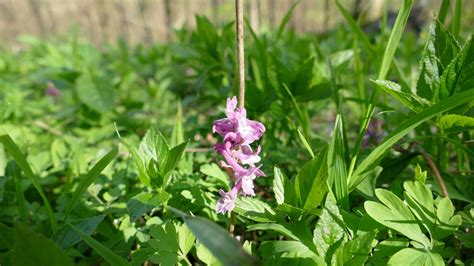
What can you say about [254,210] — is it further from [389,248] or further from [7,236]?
[7,236]

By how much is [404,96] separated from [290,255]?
1.58ft

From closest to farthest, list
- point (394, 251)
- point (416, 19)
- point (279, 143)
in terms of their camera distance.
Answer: point (394, 251)
point (279, 143)
point (416, 19)

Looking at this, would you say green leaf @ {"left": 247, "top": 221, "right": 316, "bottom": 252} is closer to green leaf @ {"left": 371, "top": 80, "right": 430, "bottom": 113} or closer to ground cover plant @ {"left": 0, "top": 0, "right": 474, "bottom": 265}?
ground cover plant @ {"left": 0, "top": 0, "right": 474, "bottom": 265}

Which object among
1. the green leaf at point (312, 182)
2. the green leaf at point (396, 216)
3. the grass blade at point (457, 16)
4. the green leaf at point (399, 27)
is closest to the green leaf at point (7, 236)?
the green leaf at point (312, 182)

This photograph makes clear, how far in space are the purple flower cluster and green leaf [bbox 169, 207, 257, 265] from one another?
0.22 m

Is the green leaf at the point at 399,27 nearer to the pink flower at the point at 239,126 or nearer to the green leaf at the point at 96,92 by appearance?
the pink flower at the point at 239,126

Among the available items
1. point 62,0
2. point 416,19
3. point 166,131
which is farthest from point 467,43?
point 62,0

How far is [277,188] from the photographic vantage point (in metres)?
0.99

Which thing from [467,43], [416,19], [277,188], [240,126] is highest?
[467,43]

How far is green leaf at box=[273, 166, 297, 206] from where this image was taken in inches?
38.4

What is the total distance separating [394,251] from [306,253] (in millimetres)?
188

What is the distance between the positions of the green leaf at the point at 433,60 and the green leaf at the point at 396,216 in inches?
12.8

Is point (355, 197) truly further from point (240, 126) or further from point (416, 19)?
point (416, 19)

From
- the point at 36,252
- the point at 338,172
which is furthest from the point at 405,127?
the point at 36,252
